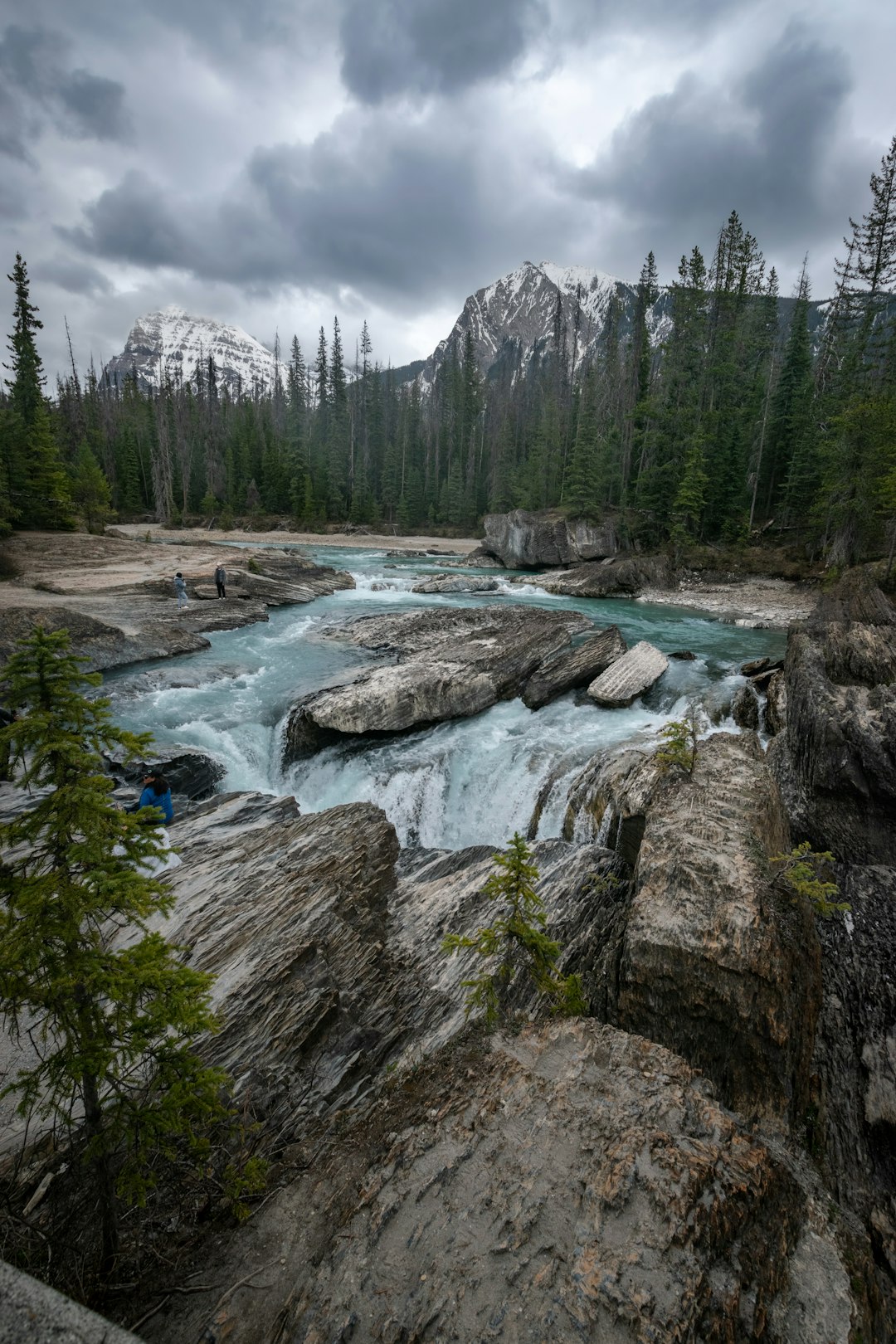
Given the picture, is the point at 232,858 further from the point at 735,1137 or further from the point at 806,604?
the point at 806,604

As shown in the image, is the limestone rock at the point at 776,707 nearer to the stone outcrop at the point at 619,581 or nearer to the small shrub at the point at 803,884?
the small shrub at the point at 803,884

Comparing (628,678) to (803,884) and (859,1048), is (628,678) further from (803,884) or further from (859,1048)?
(803,884)

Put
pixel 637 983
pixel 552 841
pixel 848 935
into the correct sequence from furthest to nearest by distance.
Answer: pixel 552 841, pixel 848 935, pixel 637 983

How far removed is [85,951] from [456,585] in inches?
1228

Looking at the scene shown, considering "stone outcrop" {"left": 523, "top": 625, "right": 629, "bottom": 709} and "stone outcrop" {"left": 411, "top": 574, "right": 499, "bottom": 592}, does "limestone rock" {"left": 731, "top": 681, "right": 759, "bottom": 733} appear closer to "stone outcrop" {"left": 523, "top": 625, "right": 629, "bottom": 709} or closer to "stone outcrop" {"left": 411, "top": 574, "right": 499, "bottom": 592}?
"stone outcrop" {"left": 523, "top": 625, "right": 629, "bottom": 709}

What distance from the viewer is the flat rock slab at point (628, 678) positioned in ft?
47.9

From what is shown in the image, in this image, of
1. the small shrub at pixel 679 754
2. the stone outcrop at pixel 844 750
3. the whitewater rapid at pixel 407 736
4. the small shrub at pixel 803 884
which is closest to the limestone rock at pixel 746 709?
the whitewater rapid at pixel 407 736

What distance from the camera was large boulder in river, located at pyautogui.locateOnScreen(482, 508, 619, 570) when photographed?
41844 millimetres

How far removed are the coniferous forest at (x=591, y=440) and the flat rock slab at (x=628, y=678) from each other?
1383 cm

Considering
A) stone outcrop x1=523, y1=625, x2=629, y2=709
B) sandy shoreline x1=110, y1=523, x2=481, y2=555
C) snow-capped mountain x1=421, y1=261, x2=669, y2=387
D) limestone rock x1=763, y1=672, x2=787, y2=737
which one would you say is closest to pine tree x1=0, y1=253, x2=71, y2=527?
sandy shoreline x1=110, y1=523, x2=481, y2=555

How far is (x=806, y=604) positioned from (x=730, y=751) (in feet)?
83.2

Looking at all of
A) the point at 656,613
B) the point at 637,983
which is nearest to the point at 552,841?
the point at 637,983

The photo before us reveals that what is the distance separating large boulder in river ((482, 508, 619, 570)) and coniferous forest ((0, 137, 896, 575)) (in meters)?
1.82

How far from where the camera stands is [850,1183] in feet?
14.6
